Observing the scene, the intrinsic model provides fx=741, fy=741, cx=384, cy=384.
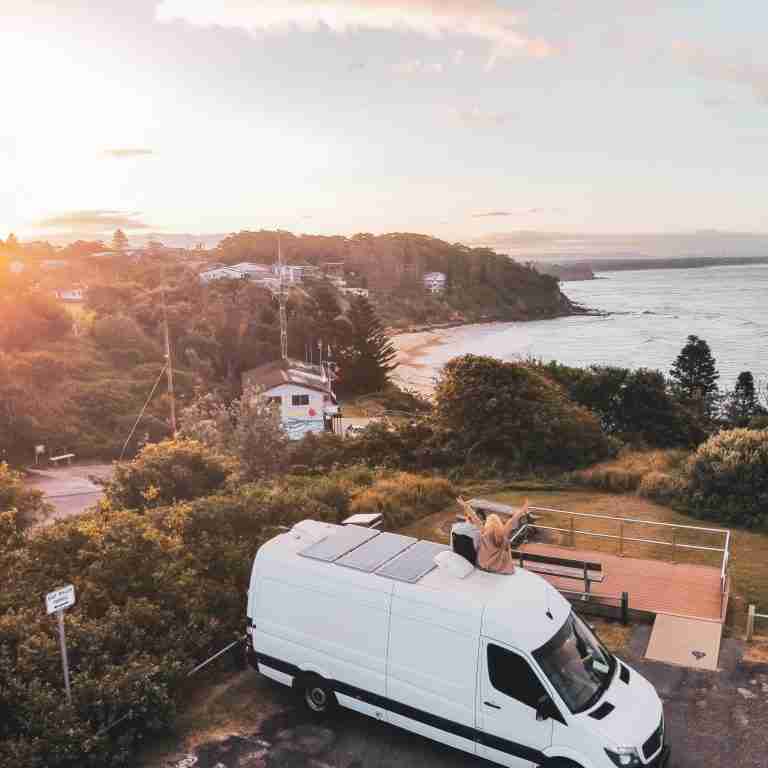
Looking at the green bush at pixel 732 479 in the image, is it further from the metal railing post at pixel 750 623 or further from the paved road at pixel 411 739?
the paved road at pixel 411 739

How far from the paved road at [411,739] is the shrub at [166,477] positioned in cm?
767

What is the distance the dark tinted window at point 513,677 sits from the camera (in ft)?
23.5

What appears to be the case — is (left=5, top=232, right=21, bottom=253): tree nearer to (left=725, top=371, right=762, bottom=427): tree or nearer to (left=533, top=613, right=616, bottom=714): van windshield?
(left=725, top=371, right=762, bottom=427): tree

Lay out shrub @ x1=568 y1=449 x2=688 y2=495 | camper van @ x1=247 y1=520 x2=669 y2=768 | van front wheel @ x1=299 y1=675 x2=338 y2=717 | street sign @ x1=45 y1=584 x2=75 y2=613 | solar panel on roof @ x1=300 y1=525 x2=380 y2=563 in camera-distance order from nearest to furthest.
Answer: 1. camper van @ x1=247 y1=520 x2=669 y2=768
2. street sign @ x1=45 y1=584 x2=75 y2=613
3. van front wheel @ x1=299 y1=675 x2=338 y2=717
4. solar panel on roof @ x1=300 y1=525 x2=380 y2=563
5. shrub @ x1=568 y1=449 x2=688 y2=495

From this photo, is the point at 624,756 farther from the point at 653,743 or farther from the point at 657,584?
the point at 657,584

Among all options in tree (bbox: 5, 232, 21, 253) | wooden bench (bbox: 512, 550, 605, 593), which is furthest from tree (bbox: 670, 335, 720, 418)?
tree (bbox: 5, 232, 21, 253)

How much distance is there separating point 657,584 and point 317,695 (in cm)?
656

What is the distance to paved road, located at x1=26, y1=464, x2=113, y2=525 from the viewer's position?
3550 cm

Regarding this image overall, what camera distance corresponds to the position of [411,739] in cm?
837

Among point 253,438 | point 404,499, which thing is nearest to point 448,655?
point 404,499

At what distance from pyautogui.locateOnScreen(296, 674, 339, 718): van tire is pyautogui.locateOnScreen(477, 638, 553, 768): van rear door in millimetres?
1915

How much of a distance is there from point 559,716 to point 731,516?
1070 cm

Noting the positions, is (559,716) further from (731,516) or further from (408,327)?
(408,327)

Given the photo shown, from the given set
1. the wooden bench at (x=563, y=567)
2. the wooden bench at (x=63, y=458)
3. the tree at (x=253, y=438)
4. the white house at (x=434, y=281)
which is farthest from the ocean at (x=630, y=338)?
the wooden bench at (x=563, y=567)
